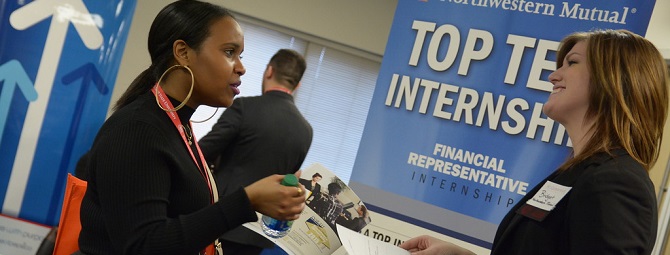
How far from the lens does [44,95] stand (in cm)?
344

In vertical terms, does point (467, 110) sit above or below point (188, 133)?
above

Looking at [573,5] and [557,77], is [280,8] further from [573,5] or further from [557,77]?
[557,77]

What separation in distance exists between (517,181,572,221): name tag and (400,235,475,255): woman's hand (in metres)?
0.41

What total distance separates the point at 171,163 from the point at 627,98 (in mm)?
1042

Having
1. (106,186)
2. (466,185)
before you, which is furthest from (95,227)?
(466,185)

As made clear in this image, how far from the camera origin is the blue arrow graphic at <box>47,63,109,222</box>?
11.4 feet

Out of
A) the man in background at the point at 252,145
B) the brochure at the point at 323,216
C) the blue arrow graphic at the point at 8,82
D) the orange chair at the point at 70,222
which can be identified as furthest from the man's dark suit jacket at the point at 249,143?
the orange chair at the point at 70,222

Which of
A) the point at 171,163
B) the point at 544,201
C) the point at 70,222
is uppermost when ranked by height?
the point at 544,201

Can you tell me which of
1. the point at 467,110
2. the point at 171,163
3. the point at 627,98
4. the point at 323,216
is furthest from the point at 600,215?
the point at 467,110

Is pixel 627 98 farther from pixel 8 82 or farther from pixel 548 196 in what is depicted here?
pixel 8 82

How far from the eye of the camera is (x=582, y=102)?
179 cm

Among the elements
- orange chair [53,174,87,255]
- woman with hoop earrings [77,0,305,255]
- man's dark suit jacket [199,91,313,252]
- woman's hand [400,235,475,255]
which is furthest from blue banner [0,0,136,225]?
woman's hand [400,235,475,255]

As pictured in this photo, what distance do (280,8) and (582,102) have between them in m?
5.36

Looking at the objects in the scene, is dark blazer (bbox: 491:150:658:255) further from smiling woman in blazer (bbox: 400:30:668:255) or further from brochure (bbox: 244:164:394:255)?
brochure (bbox: 244:164:394:255)
